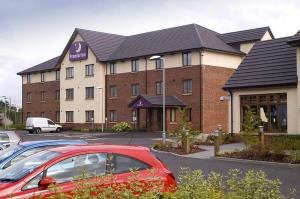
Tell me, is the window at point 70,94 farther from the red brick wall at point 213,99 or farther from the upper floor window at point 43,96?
the red brick wall at point 213,99

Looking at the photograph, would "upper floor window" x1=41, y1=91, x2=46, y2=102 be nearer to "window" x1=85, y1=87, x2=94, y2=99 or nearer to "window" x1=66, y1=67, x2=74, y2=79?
"window" x1=66, y1=67, x2=74, y2=79

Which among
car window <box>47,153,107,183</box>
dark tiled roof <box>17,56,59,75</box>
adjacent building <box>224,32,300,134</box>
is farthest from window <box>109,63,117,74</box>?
car window <box>47,153,107,183</box>

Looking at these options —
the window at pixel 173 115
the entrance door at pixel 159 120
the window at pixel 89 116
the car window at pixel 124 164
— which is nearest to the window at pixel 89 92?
the window at pixel 89 116

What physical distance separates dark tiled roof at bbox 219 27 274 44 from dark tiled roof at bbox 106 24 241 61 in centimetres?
96

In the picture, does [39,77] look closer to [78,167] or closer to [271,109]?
[271,109]

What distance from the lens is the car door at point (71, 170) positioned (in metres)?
7.41

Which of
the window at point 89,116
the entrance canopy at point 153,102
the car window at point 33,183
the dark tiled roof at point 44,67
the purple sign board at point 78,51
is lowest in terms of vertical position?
the car window at point 33,183

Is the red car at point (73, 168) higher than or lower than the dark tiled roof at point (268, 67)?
lower

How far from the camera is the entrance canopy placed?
46.5 m

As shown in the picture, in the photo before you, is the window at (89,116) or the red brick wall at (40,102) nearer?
the window at (89,116)

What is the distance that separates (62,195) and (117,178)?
2.54 m

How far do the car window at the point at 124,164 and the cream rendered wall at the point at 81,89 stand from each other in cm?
4877

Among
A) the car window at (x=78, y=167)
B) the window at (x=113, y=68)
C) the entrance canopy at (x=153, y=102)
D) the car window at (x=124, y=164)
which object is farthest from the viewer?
the window at (x=113, y=68)

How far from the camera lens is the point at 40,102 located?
6756 cm
